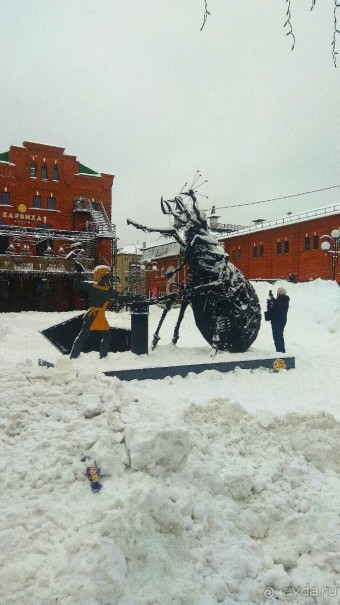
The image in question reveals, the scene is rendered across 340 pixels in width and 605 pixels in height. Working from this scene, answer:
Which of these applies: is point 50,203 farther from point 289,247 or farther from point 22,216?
point 289,247

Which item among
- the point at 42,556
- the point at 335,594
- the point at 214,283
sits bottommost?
the point at 335,594

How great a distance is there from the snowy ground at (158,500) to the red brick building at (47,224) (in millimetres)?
26176

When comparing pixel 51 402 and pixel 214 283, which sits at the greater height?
pixel 214 283

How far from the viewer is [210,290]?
10.2 metres

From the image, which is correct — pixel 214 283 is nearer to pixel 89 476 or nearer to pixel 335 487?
pixel 335 487

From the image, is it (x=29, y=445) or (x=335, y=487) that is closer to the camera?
(x=29, y=445)

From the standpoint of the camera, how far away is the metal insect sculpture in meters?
10.3

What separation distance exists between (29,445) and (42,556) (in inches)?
47.8

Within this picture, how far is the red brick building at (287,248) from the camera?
32.8 m

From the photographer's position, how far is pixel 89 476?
144 inches

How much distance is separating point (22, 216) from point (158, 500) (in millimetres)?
32376

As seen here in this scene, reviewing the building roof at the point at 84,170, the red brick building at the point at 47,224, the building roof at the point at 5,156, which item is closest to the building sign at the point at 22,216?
the red brick building at the point at 47,224

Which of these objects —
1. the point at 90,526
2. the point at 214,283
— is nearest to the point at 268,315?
the point at 214,283

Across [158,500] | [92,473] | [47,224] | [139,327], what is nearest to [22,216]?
[47,224]
